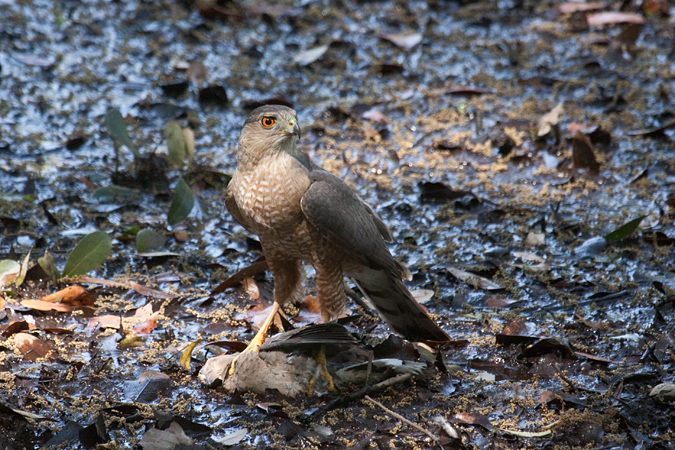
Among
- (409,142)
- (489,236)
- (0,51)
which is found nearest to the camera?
(489,236)

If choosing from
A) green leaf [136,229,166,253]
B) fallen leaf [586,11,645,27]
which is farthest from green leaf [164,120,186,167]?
fallen leaf [586,11,645,27]

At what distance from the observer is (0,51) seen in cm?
747

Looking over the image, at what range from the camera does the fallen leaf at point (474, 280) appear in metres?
4.57

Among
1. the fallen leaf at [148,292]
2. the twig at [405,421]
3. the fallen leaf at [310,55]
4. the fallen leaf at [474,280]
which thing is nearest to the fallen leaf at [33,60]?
the fallen leaf at [310,55]

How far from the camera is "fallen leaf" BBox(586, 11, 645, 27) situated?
8199 mm

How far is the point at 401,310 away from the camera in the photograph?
4.02 metres

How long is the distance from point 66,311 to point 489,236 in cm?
292

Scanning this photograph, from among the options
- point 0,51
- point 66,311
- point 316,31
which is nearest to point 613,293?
point 66,311

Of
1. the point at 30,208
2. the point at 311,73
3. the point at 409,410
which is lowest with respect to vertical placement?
the point at 409,410

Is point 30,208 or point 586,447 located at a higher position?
point 30,208

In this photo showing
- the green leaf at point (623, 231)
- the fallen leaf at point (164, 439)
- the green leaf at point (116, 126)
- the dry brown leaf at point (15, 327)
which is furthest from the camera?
the green leaf at point (116, 126)

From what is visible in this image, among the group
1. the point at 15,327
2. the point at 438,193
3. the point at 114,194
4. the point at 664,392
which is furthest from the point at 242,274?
the point at 664,392

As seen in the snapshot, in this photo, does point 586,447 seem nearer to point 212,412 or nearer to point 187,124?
point 212,412

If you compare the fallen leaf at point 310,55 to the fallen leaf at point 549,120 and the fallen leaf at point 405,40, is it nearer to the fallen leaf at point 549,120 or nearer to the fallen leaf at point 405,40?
the fallen leaf at point 405,40
